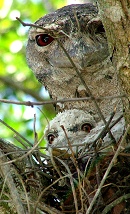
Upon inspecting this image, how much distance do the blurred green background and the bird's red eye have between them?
2.18m

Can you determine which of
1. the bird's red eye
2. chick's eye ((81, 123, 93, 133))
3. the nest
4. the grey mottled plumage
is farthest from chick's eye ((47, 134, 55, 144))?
the bird's red eye

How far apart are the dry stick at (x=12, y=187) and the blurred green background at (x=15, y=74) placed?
357cm

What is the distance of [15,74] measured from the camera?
768cm

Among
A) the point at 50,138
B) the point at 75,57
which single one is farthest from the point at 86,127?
the point at 75,57

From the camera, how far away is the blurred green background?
6.78m

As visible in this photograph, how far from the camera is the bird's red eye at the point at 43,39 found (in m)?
4.21

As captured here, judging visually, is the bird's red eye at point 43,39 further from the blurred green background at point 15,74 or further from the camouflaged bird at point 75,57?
the blurred green background at point 15,74

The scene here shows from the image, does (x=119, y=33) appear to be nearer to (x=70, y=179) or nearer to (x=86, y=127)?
(x=70, y=179)

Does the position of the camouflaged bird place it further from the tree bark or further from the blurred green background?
the blurred green background

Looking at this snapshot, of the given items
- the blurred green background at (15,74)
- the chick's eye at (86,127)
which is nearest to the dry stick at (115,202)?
the chick's eye at (86,127)

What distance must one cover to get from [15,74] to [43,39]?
3441 mm

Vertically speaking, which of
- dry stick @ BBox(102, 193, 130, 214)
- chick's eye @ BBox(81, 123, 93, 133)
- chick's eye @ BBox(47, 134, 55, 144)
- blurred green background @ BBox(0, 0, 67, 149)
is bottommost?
dry stick @ BBox(102, 193, 130, 214)

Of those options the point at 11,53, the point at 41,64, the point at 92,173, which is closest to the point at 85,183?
the point at 92,173

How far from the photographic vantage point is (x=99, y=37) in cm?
406
